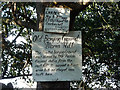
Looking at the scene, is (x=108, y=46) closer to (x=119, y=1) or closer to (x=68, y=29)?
(x=119, y=1)

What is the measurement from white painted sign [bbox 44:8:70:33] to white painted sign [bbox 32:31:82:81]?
0.25 ft

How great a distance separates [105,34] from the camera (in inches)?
132

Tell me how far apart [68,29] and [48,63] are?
0.37 meters

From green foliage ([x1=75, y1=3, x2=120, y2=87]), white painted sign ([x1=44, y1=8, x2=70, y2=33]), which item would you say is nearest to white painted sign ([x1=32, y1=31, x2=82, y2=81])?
white painted sign ([x1=44, y1=8, x2=70, y2=33])

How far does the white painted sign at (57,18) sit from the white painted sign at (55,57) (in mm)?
76

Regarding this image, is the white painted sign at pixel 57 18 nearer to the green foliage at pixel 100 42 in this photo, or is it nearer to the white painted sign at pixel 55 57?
the white painted sign at pixel 55 57

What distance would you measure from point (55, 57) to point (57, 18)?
1.21ft

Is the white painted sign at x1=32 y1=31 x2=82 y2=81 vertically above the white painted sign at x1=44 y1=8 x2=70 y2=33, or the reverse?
the white painted sign at x1=44 y1=8 x2=70 y2=33

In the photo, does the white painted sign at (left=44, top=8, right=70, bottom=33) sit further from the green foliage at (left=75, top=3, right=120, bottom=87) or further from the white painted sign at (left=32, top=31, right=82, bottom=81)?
the green foliage at (left=75, top=3, right=120, bottom=87)

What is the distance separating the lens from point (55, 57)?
1.60 m

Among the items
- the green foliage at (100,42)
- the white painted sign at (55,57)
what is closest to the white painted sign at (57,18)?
the white painted sign at (55,57)

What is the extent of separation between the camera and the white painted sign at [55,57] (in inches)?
62.4

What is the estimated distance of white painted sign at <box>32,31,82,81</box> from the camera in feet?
5.20

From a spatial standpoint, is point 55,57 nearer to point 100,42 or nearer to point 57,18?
point 57,18
